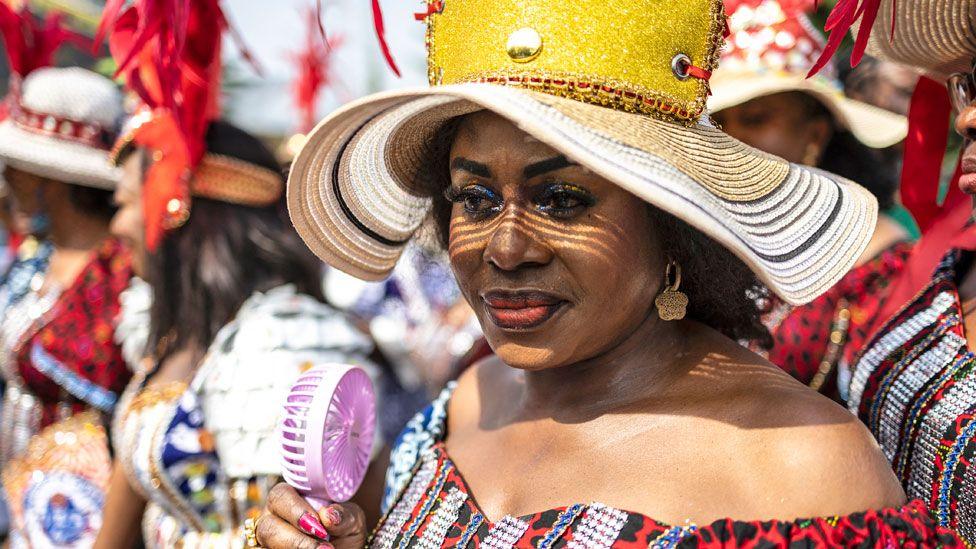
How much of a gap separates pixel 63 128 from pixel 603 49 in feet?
12.3

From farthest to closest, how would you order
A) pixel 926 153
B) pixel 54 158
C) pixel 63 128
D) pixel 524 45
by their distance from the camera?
pixel 63 128 → pixel 54 158 → pixel 926 153 → pixel 524 45

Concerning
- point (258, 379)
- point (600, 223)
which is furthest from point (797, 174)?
point (258, 379)

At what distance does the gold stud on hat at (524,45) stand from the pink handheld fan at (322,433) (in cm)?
74

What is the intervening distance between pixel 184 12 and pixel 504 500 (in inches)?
67.7

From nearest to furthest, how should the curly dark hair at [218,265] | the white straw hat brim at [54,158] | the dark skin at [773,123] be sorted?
the curly dark hair at [218,265]
the dark skin at [773,123]
the white straw hat brim at [54,158]

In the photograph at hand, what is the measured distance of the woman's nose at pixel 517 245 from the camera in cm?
173

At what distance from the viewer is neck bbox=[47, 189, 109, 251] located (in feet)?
15.2

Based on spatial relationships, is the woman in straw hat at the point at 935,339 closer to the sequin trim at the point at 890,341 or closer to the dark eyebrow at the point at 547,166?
the sequin trim at the point at 890,341

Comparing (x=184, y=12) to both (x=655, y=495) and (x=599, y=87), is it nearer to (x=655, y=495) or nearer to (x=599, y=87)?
(x=599, y=87)

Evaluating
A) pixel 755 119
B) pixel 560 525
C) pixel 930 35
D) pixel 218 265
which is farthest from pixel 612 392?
pixel 755 119

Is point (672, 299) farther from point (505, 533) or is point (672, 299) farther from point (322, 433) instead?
point (322, 433)

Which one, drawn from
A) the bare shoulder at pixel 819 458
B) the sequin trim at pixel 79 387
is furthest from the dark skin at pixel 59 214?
the bare shoulder at pixel 819 458

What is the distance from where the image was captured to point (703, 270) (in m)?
1.90

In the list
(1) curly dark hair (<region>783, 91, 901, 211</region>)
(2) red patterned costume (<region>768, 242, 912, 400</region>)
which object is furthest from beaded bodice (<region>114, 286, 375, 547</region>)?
(1) curly dark hair (<region>783, 91, 901, 211</region>)
